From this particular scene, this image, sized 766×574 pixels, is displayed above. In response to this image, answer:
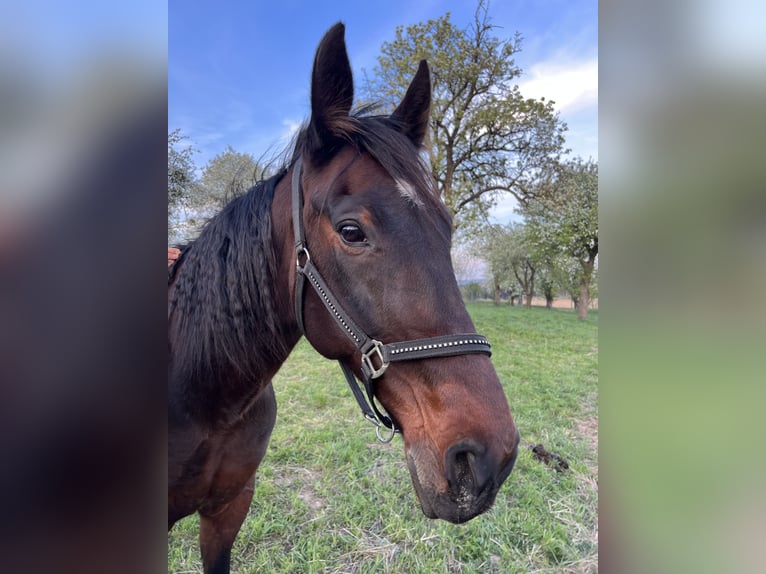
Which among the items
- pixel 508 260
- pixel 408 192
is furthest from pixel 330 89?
pixel 508 260

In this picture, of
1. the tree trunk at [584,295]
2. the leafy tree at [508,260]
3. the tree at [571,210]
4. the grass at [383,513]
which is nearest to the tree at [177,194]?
the grass at [383,513]

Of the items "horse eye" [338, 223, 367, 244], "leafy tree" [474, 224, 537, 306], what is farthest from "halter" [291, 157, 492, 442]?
"leafy tree" [474, 224, 537, 306]

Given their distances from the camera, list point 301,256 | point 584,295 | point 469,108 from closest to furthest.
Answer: point 301,256 < point 469,108 < point 584,295

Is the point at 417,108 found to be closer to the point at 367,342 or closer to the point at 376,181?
the point at 376,181

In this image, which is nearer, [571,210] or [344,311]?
[344,311]

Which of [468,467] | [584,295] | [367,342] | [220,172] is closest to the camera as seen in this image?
[468,467]

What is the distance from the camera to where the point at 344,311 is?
120 centimetres

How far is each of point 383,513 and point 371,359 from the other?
236 cm

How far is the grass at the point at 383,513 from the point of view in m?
2.43

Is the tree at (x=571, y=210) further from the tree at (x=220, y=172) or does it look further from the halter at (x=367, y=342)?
the halter at (x=367, y=342)

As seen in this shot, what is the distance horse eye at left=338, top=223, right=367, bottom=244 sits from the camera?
117cm
